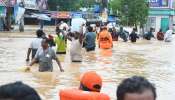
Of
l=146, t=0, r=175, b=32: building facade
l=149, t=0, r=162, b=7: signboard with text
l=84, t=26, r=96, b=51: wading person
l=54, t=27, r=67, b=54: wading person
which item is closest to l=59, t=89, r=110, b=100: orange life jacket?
l=54, t=27, r=67, b=54: wading person

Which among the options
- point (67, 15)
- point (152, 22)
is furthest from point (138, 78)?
point (67, 15)

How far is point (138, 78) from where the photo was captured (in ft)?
9.47

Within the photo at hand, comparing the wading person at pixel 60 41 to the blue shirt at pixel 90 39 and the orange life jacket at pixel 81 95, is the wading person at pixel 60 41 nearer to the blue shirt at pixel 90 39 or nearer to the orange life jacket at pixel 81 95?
the blue shirt at pixel 90 39

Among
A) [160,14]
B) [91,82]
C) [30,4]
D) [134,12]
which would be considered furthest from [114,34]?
[91,82]

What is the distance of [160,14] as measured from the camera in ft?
239

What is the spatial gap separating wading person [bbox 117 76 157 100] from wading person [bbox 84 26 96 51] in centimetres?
2204

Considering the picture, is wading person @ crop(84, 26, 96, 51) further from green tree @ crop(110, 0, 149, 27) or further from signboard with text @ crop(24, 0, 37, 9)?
signboard with text @ crop(24, 0, 37, 9)

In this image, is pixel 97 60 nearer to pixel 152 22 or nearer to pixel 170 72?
pixel 170 72

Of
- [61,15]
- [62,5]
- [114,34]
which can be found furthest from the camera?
[62,5]

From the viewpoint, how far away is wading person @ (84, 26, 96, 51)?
2500 centimetres

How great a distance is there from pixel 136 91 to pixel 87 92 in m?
2.36

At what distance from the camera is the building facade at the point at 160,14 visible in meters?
72.0

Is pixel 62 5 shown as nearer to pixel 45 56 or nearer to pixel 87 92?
pixel 45 56

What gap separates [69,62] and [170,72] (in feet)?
11.7
